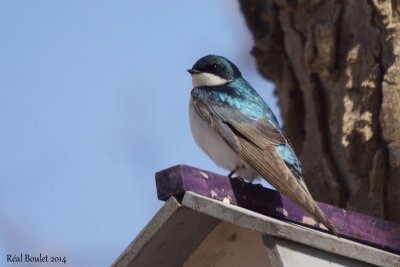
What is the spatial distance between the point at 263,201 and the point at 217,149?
688mm

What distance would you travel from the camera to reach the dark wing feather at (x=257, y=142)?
2.85m

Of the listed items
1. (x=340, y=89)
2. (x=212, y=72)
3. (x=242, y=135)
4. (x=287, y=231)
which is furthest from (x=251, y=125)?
(x=287, y=231)

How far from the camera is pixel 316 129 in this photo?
3.69 meters

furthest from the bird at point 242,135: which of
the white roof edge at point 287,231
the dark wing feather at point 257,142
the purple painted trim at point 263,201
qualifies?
the white roof edge at point 287,231

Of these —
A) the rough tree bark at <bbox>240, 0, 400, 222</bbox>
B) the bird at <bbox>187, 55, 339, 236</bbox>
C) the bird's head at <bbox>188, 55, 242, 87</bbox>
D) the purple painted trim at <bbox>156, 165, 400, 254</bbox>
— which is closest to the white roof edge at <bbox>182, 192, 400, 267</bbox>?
the purple painted trim at <bbox>156, 165, 400, 254</bbox>

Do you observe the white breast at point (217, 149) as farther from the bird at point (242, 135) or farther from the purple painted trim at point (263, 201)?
the purple painted trim at point (263, 201)

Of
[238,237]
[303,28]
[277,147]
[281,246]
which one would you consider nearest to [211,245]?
[238,237]

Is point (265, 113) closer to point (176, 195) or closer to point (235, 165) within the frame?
point (235, 165)

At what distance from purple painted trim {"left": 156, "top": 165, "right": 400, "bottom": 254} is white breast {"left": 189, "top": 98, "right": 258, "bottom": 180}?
59 cm

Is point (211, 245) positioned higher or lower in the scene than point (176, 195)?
lower

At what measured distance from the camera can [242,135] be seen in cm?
332

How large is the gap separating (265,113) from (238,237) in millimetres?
884

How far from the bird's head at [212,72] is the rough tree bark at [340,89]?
112 mm

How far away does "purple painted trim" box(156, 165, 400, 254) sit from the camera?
2621mm
